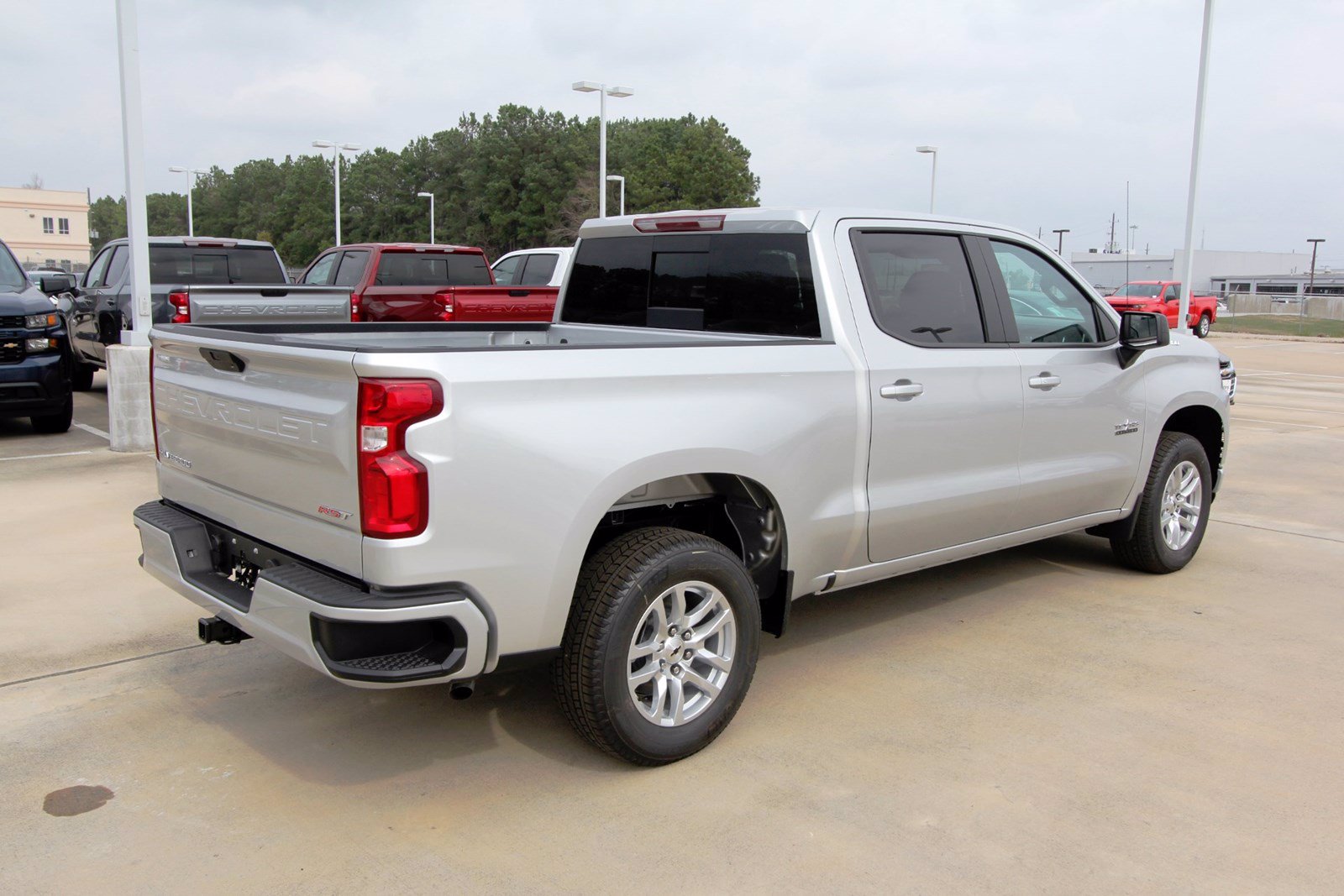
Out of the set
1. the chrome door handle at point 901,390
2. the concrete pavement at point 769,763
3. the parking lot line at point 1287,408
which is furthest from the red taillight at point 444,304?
the parking lot line at point 1287,408

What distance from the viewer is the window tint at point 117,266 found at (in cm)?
1236

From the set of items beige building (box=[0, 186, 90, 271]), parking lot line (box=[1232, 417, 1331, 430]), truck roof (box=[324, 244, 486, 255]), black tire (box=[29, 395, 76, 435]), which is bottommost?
parking lot line (box=[1232, 417, 1331, 430])

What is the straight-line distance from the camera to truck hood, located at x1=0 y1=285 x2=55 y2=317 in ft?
31.9

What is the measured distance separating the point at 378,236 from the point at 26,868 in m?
93.5

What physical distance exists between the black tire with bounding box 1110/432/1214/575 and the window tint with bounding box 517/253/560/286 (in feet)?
37.0

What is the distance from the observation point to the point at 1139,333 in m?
5.44

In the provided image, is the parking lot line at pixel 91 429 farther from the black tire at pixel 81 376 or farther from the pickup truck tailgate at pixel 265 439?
the pickup truck tailgate at pixel 265 439

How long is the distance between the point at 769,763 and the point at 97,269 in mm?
12424

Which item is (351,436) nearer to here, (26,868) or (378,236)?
(26,868)

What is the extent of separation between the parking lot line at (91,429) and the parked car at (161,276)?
98 centimetres

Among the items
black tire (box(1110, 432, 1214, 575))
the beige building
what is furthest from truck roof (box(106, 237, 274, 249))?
the beige building

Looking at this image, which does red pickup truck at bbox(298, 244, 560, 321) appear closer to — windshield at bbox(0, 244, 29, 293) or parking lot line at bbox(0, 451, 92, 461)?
windshield at bbox(0, 244, 29, 293)

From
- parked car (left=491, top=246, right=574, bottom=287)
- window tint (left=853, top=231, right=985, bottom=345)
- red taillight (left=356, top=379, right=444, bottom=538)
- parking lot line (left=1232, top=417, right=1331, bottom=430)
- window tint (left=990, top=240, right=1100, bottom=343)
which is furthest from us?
parked car (left=491, top=246, right=574, bottom=287)

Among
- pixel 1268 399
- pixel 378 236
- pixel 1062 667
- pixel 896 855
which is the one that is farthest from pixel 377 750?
pixel 378 236
